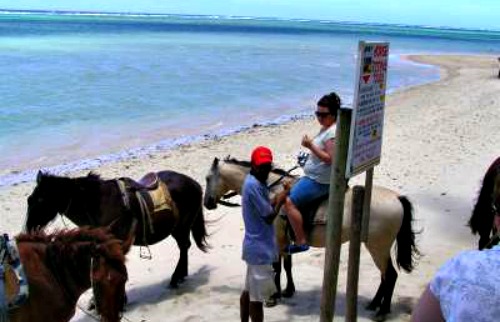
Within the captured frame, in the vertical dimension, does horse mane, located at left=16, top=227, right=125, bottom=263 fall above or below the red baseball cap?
below

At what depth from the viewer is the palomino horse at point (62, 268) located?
4.16 metres

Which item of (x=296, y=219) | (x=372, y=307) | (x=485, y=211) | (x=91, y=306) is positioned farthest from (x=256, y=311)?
(x=485, y=211)

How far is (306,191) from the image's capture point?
6.41 metres

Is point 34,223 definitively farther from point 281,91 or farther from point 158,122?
point 281,91

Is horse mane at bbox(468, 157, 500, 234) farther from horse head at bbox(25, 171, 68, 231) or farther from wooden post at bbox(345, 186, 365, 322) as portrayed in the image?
horse head at bbox(25, 171, 68, 231)

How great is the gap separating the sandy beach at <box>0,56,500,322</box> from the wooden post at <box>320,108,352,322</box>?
2032 millimetres

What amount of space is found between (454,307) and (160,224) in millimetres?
5375

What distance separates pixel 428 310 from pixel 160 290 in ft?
18.2

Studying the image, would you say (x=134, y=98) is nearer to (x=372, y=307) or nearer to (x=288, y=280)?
(x=288, y=280)

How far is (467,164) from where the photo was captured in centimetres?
1309

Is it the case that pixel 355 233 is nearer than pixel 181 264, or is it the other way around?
pixel 355 233

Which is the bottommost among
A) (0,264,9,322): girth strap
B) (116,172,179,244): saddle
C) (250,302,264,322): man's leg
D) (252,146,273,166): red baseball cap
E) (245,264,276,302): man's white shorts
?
(250,302,264,322): man's leg

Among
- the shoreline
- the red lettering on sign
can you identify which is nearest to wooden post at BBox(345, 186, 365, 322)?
the red lettering on sign

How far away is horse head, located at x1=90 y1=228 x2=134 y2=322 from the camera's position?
4043mm
